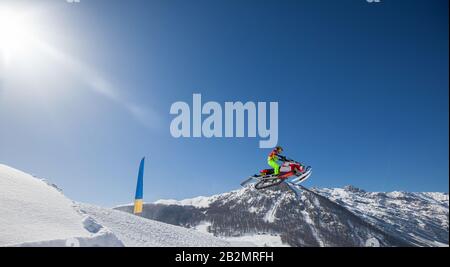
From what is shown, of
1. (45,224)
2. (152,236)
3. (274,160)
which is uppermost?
(274,160)

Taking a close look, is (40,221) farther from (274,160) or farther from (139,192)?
(274,160)

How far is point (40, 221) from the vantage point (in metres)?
10.2

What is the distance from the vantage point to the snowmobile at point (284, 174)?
1574 cm

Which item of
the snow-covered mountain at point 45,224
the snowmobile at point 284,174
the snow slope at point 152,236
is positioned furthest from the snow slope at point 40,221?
the snowmobile at point 284,174

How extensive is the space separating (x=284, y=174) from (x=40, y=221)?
34.1ft

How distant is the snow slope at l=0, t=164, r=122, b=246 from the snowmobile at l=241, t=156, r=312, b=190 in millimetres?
7360

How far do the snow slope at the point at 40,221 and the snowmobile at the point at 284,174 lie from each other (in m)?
7.36

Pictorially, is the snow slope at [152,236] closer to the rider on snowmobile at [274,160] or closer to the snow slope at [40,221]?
the snow slope at [40,221]

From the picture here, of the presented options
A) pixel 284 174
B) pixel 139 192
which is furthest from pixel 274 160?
pixel 139 192
